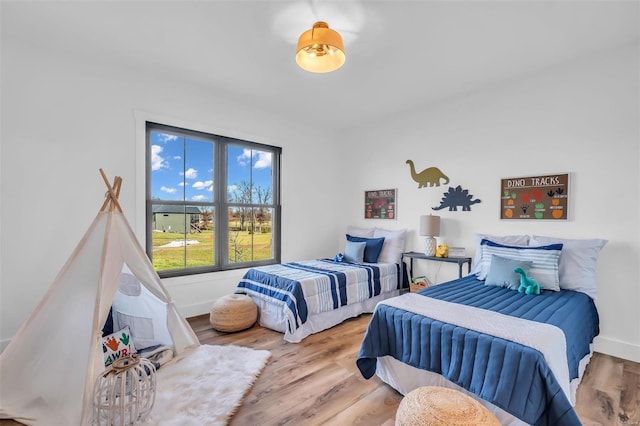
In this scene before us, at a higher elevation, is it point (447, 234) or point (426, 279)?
point (447, 234)

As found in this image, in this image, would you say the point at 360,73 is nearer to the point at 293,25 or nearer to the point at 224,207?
the point at 293,25

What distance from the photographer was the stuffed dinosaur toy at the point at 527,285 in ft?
7.97

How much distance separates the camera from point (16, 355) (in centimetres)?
190

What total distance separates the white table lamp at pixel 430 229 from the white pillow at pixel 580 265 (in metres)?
1.25

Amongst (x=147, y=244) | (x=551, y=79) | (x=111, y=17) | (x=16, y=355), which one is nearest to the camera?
(x=16, y=355)

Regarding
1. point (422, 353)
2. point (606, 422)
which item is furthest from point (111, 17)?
point (606, 422)

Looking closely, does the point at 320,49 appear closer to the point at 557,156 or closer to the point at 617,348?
the point at 557,156

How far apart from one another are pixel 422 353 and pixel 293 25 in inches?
99.3

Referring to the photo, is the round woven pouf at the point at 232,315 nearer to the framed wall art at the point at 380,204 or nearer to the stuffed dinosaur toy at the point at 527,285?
the framed wall art at the point at 380,204

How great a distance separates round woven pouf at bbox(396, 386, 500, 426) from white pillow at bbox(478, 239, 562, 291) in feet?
5.14

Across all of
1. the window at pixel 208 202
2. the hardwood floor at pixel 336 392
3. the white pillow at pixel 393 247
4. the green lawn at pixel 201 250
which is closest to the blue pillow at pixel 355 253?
the white pillow at pixel 393 247

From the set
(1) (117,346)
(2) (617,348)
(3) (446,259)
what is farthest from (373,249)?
(1) (117,346)

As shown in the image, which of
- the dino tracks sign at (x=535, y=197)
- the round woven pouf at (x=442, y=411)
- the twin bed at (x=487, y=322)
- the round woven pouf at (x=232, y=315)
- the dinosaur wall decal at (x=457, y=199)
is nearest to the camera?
the round woven pouf at (x=442, y=411)

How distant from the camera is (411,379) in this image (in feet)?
6.55
